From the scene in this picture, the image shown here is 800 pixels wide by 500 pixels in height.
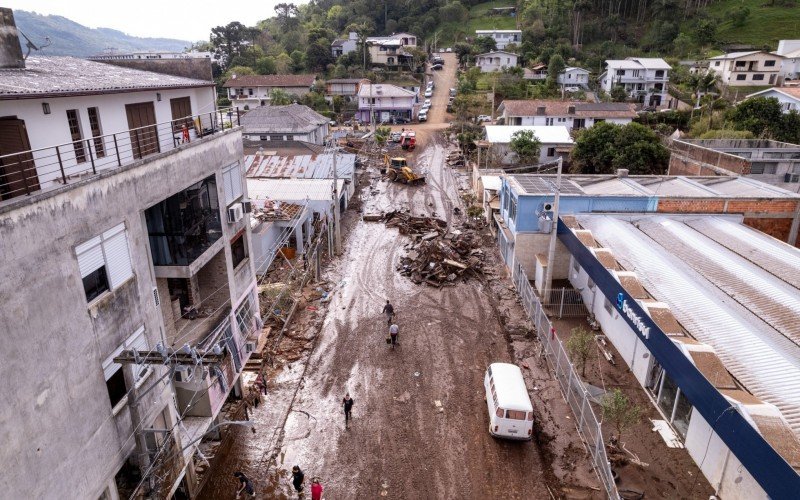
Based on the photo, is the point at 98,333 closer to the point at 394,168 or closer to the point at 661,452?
the point at 661,452

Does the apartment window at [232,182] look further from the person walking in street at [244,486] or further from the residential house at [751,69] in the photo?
the residential house at [751,69]

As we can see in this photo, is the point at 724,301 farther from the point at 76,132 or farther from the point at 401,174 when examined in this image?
the point at 401,174

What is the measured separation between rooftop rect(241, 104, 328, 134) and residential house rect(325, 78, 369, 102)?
25.5 metres

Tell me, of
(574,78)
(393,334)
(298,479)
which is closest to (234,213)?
(298,479)

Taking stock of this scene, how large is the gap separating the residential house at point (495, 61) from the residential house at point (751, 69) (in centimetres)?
3625

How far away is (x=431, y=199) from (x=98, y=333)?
37.6 m

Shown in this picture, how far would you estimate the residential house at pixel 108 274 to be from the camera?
876cm

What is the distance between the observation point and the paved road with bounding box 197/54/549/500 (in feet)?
52.8

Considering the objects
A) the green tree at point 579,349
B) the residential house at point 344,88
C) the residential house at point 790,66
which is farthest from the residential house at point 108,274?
the residential house at point 790,66

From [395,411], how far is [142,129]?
1349 cm

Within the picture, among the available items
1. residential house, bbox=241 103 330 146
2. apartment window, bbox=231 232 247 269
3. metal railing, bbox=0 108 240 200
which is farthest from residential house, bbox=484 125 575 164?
metal railing, bbox=0 108 240 200

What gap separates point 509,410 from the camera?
17203 mm

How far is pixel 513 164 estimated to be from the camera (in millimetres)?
54594

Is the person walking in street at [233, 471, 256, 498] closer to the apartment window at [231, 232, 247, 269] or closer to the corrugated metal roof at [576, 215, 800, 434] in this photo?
the apartment window at [231, 232, 247, 269]
